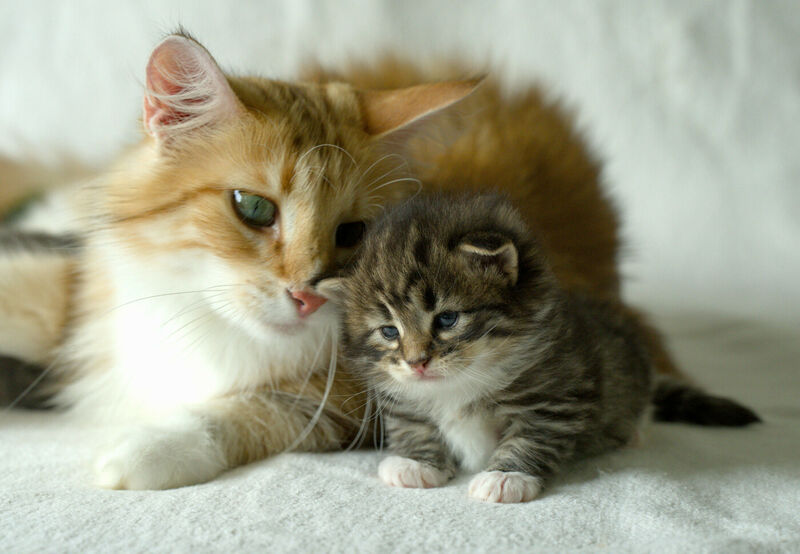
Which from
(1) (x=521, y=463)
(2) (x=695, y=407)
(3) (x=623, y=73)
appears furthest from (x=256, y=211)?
(3) (x=623, y=73)

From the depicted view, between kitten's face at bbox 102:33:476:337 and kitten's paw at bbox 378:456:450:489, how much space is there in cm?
30

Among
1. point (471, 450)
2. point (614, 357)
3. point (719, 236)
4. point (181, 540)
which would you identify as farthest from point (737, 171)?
point (181, 540)

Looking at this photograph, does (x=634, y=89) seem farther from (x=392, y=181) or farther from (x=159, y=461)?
(x=159, y=461)

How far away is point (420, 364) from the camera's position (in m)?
1.37

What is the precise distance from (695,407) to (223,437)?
3.63 feet

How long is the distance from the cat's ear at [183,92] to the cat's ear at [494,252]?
54cm

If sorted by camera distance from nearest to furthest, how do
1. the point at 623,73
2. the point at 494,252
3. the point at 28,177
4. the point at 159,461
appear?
the point at 494,252, the point at 159,461, the point at 28,177, the point at 623,73

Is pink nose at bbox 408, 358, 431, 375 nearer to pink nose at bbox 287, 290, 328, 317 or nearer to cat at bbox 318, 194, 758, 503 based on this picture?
cat at bbox 318, 194, 758, 503

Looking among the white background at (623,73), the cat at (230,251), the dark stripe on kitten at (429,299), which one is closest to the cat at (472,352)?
the dark stripe on kitten at (429,299)

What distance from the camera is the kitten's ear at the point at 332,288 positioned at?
1459 mm

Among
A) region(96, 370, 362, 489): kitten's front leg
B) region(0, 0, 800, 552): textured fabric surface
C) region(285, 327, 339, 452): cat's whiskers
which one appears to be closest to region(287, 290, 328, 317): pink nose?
region(285, 327, 339, 452): cat's whiskers

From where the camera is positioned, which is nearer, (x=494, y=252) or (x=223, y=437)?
(x=494, y=252)

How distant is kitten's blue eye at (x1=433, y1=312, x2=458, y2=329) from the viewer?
1.38 meters

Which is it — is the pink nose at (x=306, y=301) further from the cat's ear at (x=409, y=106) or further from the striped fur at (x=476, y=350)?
the cat's ear at (x=409, y=106)
